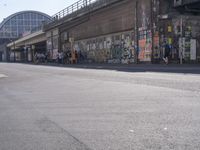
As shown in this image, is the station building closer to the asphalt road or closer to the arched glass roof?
the arched glass roof

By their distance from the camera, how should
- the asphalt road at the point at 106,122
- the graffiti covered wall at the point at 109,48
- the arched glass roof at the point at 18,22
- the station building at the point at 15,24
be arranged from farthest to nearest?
the arched glass roof at the point at 18,22 < the station building at the point at 15,24 < the graffiti covered wall at the point at 109,48 < the asphalt road at the point at 106,122

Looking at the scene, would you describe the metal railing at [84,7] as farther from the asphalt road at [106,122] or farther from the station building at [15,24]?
the station building at [15,24]

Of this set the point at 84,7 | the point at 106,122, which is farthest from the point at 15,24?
the point at 106,122

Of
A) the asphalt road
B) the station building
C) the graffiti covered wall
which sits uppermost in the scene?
the station building

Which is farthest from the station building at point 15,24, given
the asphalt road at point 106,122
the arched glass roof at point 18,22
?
the asphalt road at point 106,122

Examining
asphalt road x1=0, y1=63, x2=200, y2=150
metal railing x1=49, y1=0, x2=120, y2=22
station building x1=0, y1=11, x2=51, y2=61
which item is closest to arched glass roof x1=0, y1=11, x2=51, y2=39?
station building x1=0, y1=11, x2=51, y2=61

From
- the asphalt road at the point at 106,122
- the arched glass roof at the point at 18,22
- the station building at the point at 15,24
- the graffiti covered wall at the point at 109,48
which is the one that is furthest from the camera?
the arched glass roof at the point at 18,22

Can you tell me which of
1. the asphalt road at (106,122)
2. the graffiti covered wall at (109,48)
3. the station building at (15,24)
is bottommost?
the asphalt road at (106,122)

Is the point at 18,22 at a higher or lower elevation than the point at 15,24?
higher

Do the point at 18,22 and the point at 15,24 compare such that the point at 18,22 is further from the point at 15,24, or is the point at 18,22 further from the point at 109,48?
the point at 109,48

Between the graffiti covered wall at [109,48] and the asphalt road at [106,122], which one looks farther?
the graffiti covered wall at [109,48]

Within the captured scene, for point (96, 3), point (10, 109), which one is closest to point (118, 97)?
point (10, 109)

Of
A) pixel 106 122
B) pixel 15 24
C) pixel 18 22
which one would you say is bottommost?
pixel 106 122

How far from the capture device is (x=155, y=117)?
9297 millimetres
